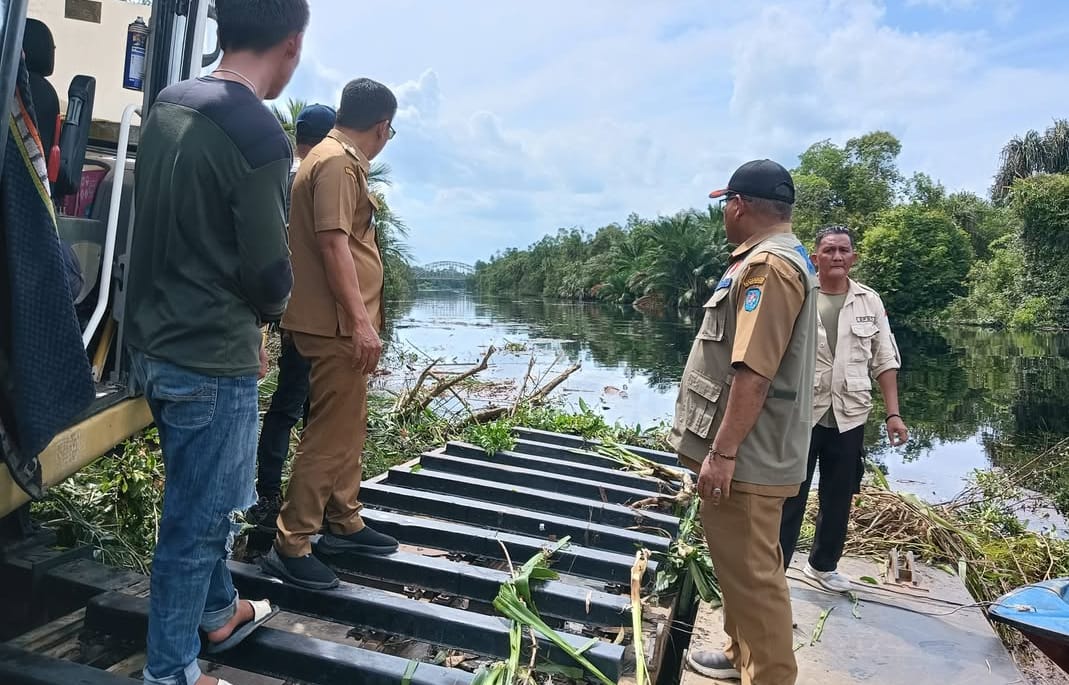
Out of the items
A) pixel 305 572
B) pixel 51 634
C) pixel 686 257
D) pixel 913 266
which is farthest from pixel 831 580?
pixel 686 257

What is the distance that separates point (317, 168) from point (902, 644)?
3.31m

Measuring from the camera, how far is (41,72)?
2.74m

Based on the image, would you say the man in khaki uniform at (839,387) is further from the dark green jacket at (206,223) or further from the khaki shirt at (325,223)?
the dark green jacket at (206,223)

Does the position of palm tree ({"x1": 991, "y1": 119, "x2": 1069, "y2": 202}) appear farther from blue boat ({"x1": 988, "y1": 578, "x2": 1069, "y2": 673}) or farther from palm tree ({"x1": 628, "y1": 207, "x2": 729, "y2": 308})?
blue boat ({"x1": 988, "y1": 578, "x2": 1069, "y2": 673})

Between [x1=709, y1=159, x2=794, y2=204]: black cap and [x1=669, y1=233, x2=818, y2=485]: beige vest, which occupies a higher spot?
[x1=709, y1=159, x2=794, y2=204]: black cap

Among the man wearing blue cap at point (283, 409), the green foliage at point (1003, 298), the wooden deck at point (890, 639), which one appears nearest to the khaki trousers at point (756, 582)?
the wooden deck at point (890, 639)

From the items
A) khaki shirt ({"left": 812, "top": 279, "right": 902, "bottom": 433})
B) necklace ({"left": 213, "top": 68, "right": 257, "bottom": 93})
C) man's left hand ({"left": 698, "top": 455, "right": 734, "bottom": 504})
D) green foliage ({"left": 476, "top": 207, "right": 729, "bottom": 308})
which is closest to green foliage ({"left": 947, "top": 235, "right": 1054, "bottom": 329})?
green foliage ({"left": 476, "top": 207, "right": 729, "bottom": 308})

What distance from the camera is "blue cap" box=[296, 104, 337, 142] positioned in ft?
11.6

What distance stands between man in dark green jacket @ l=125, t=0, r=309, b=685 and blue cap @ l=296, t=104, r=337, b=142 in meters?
1.52

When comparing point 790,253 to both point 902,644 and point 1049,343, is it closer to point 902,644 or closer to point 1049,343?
point 902,644

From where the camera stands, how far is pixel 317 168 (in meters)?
2.82

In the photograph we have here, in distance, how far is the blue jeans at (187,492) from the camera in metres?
1.97

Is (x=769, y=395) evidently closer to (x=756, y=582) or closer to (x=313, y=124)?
(x=756, y=582)

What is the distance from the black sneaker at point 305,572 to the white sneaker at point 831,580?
257 centimetres
